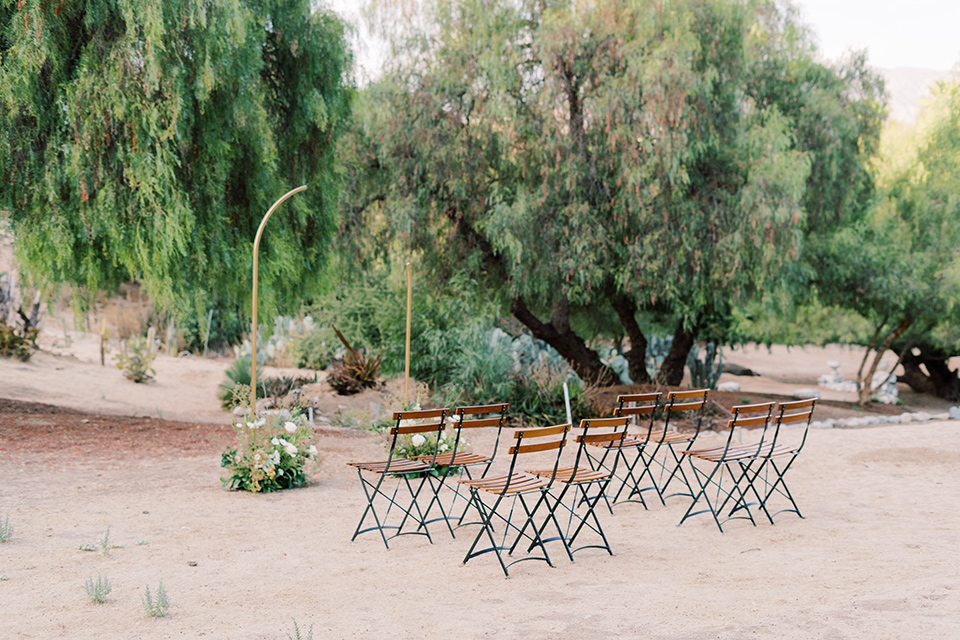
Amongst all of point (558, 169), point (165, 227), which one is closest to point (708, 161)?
point (558, 169)

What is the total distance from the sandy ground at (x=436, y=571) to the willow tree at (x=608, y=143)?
5773 mm

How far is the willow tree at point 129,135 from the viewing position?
30.7 feet

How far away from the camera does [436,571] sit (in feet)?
17.1

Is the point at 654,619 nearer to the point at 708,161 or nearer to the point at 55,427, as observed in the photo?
the point at 55,427

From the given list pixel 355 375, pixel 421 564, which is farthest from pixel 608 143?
pixel 421 564

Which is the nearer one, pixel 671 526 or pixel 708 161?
pixel 671 526

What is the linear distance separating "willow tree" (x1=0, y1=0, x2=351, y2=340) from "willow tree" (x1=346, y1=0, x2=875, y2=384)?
12.8 feet

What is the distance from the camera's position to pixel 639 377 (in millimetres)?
17125

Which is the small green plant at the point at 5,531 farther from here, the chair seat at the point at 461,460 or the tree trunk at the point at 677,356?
the tree trunk at the point at 677,356

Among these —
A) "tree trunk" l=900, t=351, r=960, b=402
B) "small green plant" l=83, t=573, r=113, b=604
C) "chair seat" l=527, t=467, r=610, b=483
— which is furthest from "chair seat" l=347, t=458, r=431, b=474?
"tree trunk" l=900, t=351, r=960, b=402

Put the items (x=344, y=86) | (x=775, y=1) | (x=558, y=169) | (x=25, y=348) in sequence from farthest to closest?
(x=25, y=348)
(x=775, y=1)
(x=558, y=169)
(x=344, y=86)

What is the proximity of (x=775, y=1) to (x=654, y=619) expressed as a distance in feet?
43.9

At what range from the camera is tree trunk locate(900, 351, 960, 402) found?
23.0m

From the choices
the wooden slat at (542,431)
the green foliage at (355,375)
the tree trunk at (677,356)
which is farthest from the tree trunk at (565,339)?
the wooden slat at (542,431)
